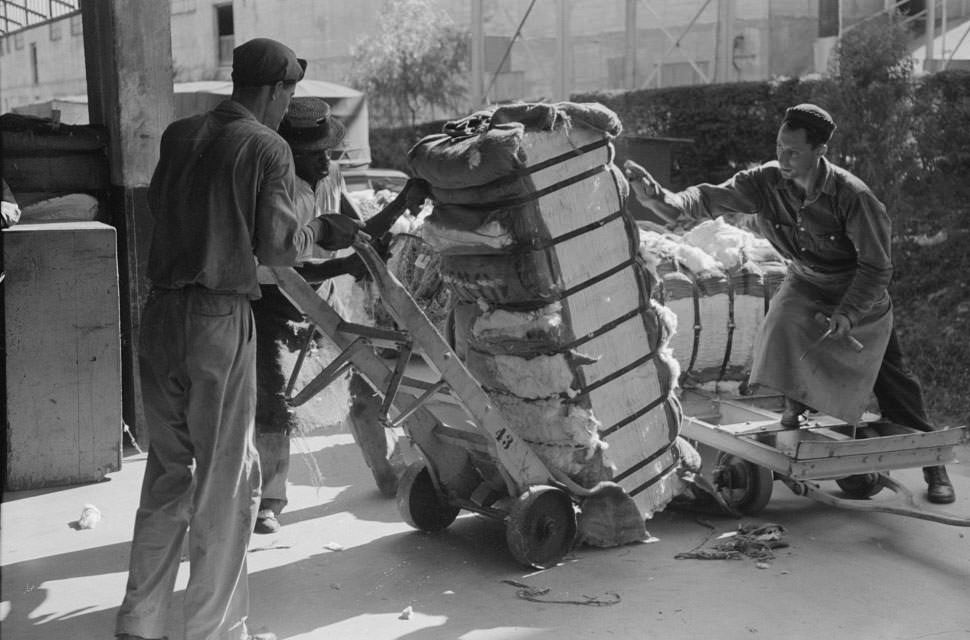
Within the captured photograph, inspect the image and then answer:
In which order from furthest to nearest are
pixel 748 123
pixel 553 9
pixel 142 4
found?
1. pixel 553 9
2. pixel 748 123
3. pixel 142 4

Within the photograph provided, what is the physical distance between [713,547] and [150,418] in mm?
2509

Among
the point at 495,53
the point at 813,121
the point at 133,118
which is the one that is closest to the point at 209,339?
the point at 813,121

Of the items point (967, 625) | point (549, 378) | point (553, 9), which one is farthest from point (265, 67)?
point (553, 9)

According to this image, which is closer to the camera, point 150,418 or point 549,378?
point 150,418

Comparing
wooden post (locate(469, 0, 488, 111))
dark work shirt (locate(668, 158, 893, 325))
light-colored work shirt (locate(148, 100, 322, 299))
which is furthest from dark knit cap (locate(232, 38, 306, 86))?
wooden post (locate(469, 0, 488, 111))

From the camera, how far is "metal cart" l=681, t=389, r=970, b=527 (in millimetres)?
4879

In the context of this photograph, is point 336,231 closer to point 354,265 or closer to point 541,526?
point 354,265

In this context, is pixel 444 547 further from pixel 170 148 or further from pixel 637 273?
pixel 170 148

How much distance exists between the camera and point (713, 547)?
4.88m

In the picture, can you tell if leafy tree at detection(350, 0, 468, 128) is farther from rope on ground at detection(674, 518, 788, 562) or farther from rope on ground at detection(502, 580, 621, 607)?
rope on ground at detection(502, 580, 621, 607)

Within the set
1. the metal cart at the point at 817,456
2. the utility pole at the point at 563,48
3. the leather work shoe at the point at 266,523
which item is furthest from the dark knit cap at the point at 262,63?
the utility pole at the point at 563,48

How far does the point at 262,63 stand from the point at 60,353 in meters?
Answer: 2.84

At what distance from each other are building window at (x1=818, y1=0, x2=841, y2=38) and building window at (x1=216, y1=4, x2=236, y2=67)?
54.7ft

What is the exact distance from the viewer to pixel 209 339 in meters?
3.56
